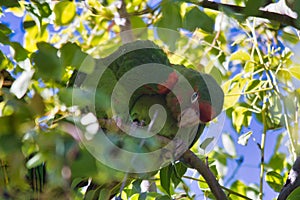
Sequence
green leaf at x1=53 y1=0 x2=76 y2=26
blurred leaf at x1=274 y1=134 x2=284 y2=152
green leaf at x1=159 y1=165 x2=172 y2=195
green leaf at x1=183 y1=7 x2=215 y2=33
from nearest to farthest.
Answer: green leaf at x1=183 y1=7 x2=215 y2=33 < green leaf at x1=159 y1=165 x2=172 y2=195 < green leaf at x1=53 y1=0 x2=76 y2=26 < blurred leaf at x1=274 y1=134 x2=284 y2=152

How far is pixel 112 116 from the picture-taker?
65 cm

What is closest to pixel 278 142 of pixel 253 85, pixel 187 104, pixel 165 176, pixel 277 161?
pixel 277 161

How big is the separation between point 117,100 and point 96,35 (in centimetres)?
94

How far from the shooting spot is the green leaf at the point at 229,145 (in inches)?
51.0

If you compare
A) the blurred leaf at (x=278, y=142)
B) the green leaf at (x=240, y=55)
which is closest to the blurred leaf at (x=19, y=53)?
the green leaf at (x=240, y=55)

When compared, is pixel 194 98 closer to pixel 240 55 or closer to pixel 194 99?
pixel 194 99

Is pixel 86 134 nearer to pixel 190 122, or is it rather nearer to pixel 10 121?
pixel 10 121

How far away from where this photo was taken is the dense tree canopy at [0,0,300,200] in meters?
0.43

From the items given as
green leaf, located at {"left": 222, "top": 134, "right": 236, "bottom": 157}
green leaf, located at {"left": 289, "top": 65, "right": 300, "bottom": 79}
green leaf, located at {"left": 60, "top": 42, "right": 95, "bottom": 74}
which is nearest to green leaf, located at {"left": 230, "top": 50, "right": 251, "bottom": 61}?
green leaf, located at {"left": 289, "top": 65, "right": 300, "bottom": 79}

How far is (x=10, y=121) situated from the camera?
1.36ft

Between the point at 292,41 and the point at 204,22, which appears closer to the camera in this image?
the point at 204,22

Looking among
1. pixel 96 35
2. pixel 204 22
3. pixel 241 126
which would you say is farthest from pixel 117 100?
pixel 96 35

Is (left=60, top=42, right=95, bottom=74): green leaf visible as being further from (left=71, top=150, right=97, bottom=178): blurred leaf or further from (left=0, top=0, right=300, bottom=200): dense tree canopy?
(left=71, top=150, right=97, bottom=178): blurred leaf

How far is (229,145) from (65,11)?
1.72 ft
